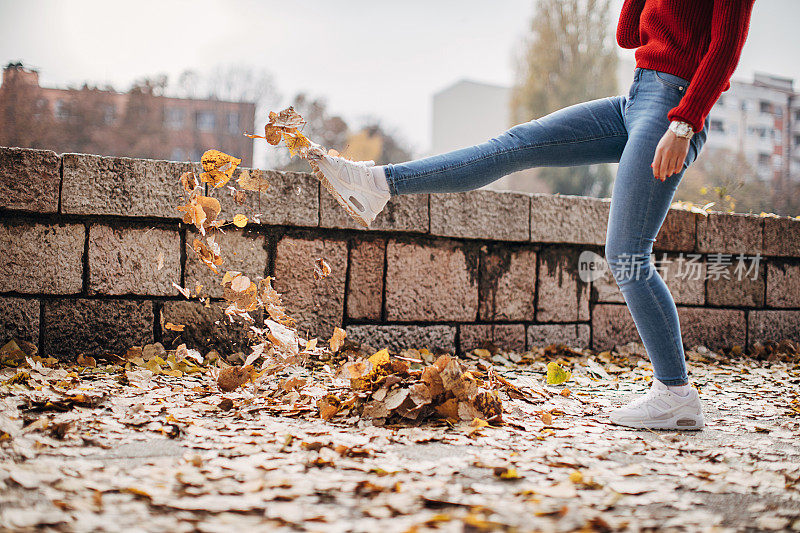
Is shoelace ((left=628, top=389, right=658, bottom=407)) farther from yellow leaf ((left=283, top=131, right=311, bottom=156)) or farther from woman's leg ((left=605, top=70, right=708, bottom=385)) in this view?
yellow leaf ((left=283, top=131, right=311, bottom=156))

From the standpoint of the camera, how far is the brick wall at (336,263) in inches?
115

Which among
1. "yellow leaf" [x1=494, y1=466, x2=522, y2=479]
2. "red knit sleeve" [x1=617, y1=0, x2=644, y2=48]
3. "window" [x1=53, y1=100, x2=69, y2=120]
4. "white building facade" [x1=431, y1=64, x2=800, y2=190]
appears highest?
"white building facade" [x1=431, y1=64, x2=800, y2=190]

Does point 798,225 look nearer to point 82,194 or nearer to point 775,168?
point 82,194

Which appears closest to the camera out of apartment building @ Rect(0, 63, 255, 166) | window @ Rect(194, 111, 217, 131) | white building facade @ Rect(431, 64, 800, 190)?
apartment building @ Rect(0, 63, 255, 166)

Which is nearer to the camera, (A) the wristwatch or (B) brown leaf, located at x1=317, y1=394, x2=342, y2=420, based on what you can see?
(A) the wristwatch

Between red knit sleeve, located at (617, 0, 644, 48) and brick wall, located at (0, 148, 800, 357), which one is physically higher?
red knit sleeve, located at (617, 0, 644, 48)

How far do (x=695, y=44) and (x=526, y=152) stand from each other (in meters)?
0.65

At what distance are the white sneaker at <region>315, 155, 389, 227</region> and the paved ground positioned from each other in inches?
31.5

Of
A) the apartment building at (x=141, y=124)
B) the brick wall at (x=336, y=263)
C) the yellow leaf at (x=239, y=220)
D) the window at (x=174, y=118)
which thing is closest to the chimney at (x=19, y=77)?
the brick wall at (x=336, y=263)

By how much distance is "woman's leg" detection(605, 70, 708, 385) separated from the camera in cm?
200

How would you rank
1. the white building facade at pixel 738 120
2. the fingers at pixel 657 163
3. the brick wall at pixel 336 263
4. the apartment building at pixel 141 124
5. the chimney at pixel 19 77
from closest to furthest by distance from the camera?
the fingers at pixel 657 163 → the brick wall at pixel 336 263 → the chimney at pixel 19 77 → the apartment building at pixel 141 124 → the white building facade at pixel 738 120

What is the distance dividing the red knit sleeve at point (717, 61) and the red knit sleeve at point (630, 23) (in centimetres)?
43

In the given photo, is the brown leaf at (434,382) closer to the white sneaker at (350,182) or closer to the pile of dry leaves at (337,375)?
the pile of dry leaves at (337,375)

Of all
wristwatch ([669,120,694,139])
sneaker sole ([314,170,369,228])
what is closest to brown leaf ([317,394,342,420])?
sneaker sole ([314,170,369,228])
